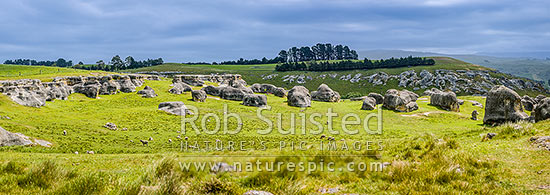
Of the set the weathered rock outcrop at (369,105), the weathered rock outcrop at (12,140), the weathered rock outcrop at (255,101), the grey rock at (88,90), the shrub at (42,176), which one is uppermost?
the shrub at (42,176)

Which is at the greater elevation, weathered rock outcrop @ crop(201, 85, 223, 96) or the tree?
the tree

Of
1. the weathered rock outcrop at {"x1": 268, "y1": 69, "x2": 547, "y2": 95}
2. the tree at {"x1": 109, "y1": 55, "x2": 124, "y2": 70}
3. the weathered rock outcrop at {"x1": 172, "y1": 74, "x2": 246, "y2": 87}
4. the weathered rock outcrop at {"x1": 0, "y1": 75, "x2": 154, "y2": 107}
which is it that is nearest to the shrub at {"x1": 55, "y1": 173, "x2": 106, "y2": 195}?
the weathered rock outcrop at {"x1": 0, "y1": 75, "x2": 154, "y2": 107}

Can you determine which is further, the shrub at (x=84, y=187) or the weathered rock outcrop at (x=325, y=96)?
the weathered rock outcrop at (x=325, y=96)

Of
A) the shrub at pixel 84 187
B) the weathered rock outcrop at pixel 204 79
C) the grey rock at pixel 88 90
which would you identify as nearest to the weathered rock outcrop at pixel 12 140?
the shrub at pixel 84 187

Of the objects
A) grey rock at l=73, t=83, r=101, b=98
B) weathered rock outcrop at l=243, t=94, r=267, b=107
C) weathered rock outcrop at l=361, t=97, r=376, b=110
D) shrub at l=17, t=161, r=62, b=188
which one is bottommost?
Result: weathered rock outcrop at l=361, t=97, r=376, b=110

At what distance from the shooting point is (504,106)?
3806 cm

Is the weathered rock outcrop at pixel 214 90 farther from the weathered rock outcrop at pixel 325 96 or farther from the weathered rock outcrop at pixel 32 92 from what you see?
the weathered rock outcrop at pixel 32 92

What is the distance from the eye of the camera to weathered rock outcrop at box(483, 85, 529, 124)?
37406 mm

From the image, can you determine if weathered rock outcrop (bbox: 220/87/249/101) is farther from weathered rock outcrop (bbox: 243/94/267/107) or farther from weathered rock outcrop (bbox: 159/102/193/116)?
weathered rock outcrop (bbox: 159/102/193/116)

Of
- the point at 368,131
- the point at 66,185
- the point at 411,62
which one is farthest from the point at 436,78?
the point at 66,185

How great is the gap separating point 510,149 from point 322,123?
108 ft

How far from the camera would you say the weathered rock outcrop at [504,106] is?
123 ft

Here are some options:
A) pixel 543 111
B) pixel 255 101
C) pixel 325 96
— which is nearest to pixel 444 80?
pixel 325 96

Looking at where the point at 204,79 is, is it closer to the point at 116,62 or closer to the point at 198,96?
the point at 198,96
